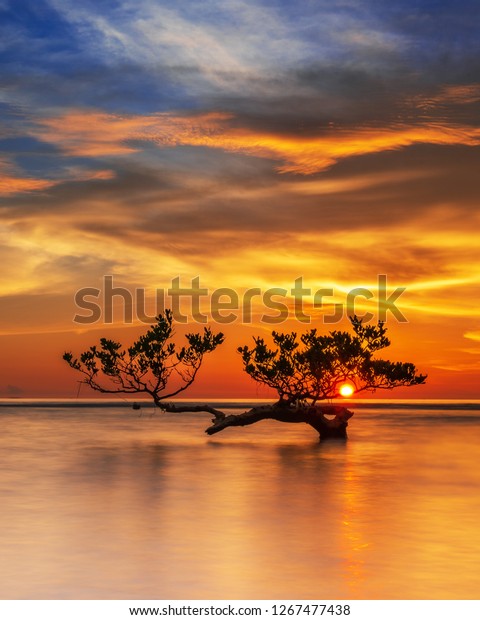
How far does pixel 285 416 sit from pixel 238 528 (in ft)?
98.3

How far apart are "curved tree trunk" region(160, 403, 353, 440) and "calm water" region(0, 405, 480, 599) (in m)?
7.01

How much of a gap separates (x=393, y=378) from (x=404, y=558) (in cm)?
3401

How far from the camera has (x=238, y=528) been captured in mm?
23625

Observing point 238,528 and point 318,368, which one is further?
point 318,368

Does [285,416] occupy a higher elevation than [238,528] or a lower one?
higher

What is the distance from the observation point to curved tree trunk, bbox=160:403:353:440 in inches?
2106

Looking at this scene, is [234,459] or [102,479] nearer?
[102,479]

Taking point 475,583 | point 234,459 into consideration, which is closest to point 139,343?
point 234,459

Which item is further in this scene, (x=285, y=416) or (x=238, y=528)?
(x=285, y=416)

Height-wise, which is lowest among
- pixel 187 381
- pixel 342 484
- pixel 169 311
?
pixel 342 484

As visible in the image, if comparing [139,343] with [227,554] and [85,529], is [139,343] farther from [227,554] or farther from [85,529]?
[227,554]

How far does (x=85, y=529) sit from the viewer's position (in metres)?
23.4

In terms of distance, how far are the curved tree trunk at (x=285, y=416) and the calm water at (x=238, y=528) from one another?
276 inches

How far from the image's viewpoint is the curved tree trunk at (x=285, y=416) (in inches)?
2106
